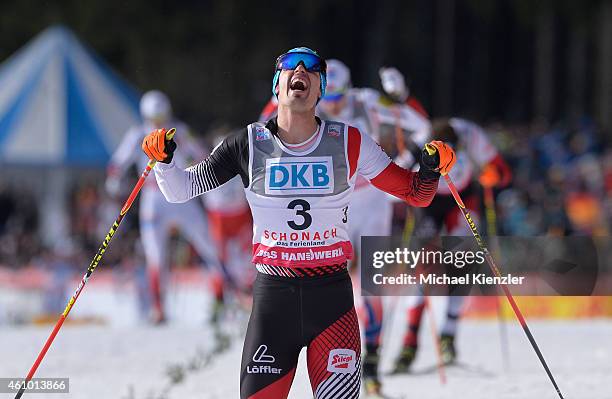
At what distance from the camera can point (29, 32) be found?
2619cm

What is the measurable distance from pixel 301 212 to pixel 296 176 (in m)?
0.16

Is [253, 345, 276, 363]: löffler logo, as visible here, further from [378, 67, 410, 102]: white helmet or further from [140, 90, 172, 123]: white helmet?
[140, 90, 172, 123]: white helmet

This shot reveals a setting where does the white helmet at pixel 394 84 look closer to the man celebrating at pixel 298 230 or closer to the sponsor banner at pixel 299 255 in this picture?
Result: the man celebrating at pixel 298 230

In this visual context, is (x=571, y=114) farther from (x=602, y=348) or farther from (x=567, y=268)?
(x=602, y=348)

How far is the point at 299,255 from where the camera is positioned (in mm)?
4789

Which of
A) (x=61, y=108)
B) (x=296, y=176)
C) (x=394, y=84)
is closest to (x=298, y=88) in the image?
(x=296, y=176)

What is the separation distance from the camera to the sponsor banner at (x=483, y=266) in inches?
292

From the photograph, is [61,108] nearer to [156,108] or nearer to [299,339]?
[156,108]

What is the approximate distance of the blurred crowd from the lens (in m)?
14.5

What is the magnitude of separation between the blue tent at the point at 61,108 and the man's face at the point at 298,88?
1195 cm

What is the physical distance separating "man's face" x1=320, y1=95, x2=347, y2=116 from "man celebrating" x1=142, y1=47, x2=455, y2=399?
2.82 meters

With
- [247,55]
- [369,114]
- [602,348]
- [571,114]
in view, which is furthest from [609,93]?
[369,114]

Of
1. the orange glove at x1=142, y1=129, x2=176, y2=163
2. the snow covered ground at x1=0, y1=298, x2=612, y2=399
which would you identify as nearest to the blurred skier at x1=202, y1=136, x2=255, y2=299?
the snow covered ground at x1=0, y1=298, x2=612, y2=399

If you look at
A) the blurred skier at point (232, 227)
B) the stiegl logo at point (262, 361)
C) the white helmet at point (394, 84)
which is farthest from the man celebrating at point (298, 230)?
the blurred skier at point (232, 227)
